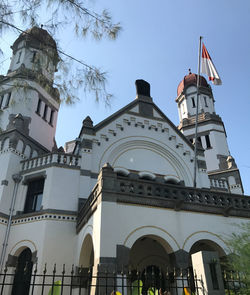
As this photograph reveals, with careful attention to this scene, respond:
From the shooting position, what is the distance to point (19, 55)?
941 inches

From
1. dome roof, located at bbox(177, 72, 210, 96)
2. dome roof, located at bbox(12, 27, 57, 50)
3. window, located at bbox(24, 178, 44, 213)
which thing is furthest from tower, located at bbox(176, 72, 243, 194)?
dome roof, located at bbox(12, 27, 57, 50)

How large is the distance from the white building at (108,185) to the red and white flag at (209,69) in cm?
446

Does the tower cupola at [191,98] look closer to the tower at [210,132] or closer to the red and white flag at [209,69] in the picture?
the tower at [210,132]

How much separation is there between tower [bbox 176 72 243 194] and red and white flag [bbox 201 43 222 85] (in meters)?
7.23

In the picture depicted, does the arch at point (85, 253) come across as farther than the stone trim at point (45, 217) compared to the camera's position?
No

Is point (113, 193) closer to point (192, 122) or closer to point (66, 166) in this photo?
point (66, 166)

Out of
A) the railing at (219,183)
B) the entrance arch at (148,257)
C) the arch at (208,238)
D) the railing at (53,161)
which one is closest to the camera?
the arch at (208,238)

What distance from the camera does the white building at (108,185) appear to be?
10492 millimetres

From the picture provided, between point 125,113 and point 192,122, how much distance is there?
9384 mm

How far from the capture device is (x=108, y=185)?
11.1 m

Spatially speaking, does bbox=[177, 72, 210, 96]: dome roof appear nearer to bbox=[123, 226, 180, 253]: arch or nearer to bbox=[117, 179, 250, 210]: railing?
bbox=[117, 179, 250, 210]: railing

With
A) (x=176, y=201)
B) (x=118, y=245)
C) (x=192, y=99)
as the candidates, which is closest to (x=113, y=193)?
(x=118, y=245)

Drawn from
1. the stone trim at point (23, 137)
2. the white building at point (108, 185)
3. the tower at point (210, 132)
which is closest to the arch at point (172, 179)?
the white building at point (108, 185)

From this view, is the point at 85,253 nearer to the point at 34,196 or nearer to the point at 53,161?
the point at 34,196
